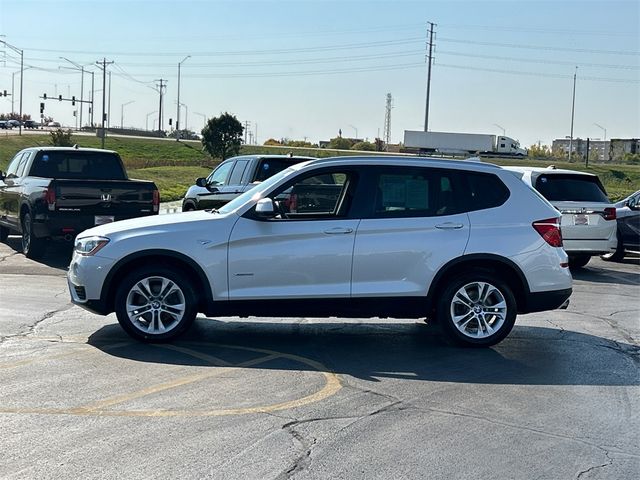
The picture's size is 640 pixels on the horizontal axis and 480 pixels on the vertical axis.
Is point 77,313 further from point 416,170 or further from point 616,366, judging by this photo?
point 616,366

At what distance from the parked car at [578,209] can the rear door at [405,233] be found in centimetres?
660

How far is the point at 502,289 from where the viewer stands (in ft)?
26.0

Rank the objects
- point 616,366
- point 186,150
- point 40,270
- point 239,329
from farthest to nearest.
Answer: point 186,150, point 40,270, point 239,329, point 616,366

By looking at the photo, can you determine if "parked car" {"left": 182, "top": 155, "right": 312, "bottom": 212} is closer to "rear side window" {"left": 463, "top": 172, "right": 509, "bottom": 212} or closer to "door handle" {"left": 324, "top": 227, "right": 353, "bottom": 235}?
"rear side window" {"left": 463, "top": 172, "right": 509, "bottom": 212}

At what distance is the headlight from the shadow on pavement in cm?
87

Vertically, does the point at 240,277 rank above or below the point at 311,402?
above

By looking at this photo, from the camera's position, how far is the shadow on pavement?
7.02m

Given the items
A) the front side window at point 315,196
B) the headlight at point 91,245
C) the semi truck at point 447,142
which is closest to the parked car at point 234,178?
the front side window at point 315,196

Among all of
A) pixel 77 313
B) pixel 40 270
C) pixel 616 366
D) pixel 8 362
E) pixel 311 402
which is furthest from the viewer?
pixel 40 270

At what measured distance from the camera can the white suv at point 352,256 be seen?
25.2 ft

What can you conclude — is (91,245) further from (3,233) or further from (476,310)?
(3,233)

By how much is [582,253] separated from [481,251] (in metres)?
7.34

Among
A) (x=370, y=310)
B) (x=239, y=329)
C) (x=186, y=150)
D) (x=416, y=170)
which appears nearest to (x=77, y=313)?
(x=239, y=329)

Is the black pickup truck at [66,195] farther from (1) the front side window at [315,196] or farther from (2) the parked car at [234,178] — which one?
(1) the front side window at [315,196]
